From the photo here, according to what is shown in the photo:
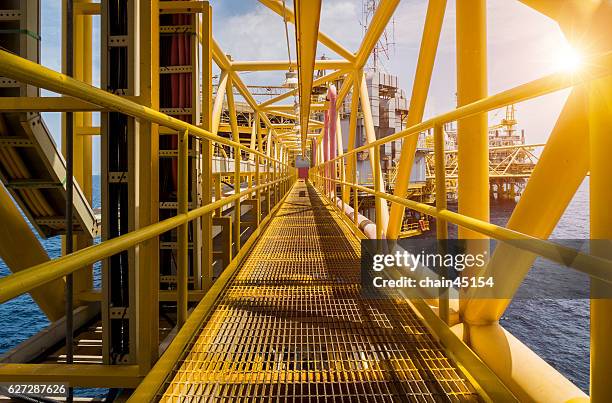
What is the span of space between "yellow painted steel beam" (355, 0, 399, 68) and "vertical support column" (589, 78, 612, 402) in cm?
467

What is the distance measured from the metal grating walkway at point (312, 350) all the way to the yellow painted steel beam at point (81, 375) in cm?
24

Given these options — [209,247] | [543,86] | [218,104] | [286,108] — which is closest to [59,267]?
[543,86]

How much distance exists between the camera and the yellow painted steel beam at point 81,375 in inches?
68.1

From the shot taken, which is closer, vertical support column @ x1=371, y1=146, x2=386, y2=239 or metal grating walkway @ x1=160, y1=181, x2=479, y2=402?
metal grating walkway @ x1=160, y1=181, x2=479, y2=402

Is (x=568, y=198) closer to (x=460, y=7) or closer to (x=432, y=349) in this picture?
(x=432, y=349)

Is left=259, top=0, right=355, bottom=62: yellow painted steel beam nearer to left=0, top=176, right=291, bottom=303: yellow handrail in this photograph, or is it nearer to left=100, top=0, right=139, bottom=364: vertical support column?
left=100, top=0, right=139, bottom=364: vertical support column

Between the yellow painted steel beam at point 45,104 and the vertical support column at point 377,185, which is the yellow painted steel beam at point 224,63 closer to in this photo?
the vertical support column at point 377,185

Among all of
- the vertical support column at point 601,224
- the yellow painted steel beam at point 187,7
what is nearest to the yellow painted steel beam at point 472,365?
the vertical support column at point 601,224

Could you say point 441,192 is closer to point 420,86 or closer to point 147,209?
point 147,209

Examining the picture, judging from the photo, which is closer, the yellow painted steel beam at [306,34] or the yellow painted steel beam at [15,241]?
the yellow painted steel beam at [15,241]

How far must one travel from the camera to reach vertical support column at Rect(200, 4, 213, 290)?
3264mm

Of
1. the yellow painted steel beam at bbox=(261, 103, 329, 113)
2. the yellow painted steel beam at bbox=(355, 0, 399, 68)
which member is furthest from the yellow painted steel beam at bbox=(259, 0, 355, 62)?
the yellow painted steel beam at bbox=(261, 103, 329, 113)

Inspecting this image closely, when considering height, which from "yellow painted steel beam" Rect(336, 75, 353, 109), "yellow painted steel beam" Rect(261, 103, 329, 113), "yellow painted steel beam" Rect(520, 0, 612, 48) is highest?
"yellow painted steel beam" Rect(261, 103, 329, 113)

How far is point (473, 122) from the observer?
2.40 metres
